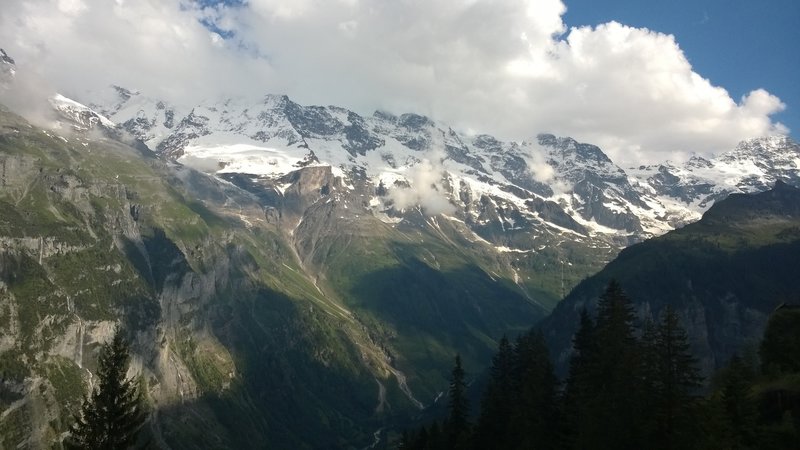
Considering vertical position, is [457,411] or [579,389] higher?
[579,389]

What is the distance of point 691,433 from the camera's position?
2263 inches

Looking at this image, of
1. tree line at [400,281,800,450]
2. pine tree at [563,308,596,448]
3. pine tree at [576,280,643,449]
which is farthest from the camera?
pine tree at [563,308,596,448]

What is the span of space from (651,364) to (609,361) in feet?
47.5

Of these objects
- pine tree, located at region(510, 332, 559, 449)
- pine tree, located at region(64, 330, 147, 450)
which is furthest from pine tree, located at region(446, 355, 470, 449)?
pine tree, located at region(64, 330, 147, 450)

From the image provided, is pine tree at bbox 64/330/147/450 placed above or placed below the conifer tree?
below

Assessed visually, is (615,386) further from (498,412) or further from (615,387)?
(498,412)

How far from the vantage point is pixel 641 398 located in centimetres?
6381

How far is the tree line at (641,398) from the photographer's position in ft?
192

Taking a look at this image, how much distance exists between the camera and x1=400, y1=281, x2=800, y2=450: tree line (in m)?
58.4

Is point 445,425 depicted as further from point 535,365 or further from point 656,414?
point 656,414

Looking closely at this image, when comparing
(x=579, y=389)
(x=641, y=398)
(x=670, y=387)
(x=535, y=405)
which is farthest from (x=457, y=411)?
(x=670, y=387)

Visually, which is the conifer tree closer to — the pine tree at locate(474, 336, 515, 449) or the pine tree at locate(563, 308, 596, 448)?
the pine tree at locate(563, 308, 596, 448)

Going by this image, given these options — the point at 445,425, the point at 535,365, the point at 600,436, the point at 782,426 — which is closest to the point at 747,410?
the point at 782,426

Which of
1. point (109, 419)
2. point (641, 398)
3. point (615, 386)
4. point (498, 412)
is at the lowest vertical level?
point (109, 419)
